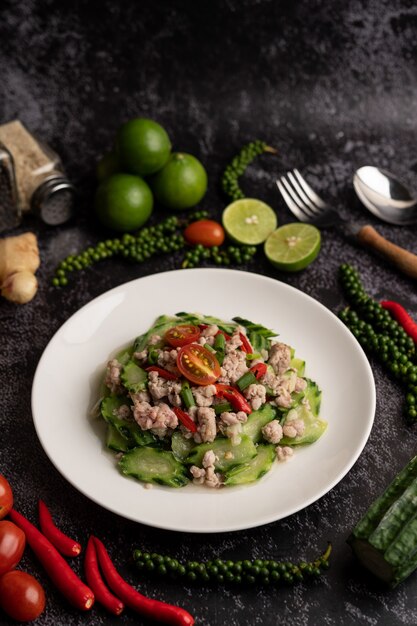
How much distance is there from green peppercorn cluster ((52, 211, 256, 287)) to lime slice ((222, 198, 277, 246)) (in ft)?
0.22

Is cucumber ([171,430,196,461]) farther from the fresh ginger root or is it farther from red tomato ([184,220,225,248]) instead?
red tomato ([184,220,225,248])

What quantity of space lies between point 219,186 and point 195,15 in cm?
117

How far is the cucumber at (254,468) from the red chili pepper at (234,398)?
→ 7.4 inches

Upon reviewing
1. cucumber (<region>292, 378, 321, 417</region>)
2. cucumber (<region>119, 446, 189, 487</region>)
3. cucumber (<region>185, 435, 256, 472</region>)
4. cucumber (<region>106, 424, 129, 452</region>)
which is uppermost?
cucumber (<region>292, 378, 321, 417</region>)

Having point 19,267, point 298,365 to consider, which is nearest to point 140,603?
point 298,365

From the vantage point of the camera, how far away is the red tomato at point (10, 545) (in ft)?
10.1

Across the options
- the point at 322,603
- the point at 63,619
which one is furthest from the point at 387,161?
the point at 63,619

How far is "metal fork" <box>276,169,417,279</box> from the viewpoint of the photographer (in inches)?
176

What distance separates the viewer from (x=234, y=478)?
3.21 m

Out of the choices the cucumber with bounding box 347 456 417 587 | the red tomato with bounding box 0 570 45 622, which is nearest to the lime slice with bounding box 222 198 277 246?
the cucumber with bounding box 347 456 417 587

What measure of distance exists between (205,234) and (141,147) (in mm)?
629

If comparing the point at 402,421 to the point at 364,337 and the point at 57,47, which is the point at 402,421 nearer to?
the point at 364,337

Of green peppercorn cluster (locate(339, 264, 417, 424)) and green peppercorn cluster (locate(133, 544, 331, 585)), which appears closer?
green peppercorn cluster (locate(133, 544, 331, 585))

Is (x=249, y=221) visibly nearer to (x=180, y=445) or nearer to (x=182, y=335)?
(x=182, y=335)
